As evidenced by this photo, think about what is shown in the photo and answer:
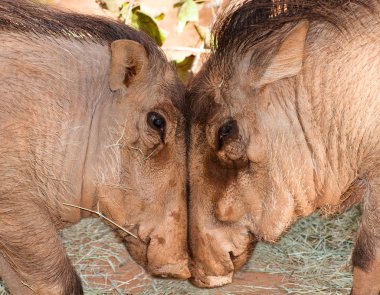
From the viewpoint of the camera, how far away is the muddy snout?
13.5ft

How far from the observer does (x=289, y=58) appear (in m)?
3.77

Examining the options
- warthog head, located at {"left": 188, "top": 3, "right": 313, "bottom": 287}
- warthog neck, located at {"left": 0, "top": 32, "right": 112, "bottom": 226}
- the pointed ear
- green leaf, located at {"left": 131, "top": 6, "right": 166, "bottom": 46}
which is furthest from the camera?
green leaf, located at {"left": 131, "top": 6, "right": 166, "bottom": 46}

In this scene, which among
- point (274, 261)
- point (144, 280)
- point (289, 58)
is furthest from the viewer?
point (274, 261)

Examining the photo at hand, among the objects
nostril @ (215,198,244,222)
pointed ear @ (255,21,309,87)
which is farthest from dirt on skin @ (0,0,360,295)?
pointed ear @ (255,21,309,87)

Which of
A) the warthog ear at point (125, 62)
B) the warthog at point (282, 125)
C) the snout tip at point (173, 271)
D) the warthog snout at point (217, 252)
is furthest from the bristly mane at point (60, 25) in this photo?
the snout tip at point (173, 271)

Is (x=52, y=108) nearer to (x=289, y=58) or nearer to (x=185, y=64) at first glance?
(x=289, y=58)

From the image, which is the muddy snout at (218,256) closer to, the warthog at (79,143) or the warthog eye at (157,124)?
the warthog at (79,143)

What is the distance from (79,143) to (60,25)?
0.64 meters

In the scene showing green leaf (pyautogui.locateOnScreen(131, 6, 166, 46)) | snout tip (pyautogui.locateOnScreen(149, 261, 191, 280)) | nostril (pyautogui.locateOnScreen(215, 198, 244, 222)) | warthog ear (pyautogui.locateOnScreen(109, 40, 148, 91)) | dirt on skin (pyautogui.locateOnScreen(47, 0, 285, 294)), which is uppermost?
green leaf (pyautogui.locateOnScreen(131, 6, 166, 46))

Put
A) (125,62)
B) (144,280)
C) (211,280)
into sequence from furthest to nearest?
(144,280) → (211,280) → (125,62)

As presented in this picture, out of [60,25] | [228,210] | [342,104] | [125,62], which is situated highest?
[60,25]

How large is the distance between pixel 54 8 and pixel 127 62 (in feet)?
2.23

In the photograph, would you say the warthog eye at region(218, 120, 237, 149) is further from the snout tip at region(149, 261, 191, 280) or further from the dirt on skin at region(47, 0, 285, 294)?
the dirt on skin at region(47, 0, 285, 294)

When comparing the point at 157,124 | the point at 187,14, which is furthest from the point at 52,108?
the point at 187,14
